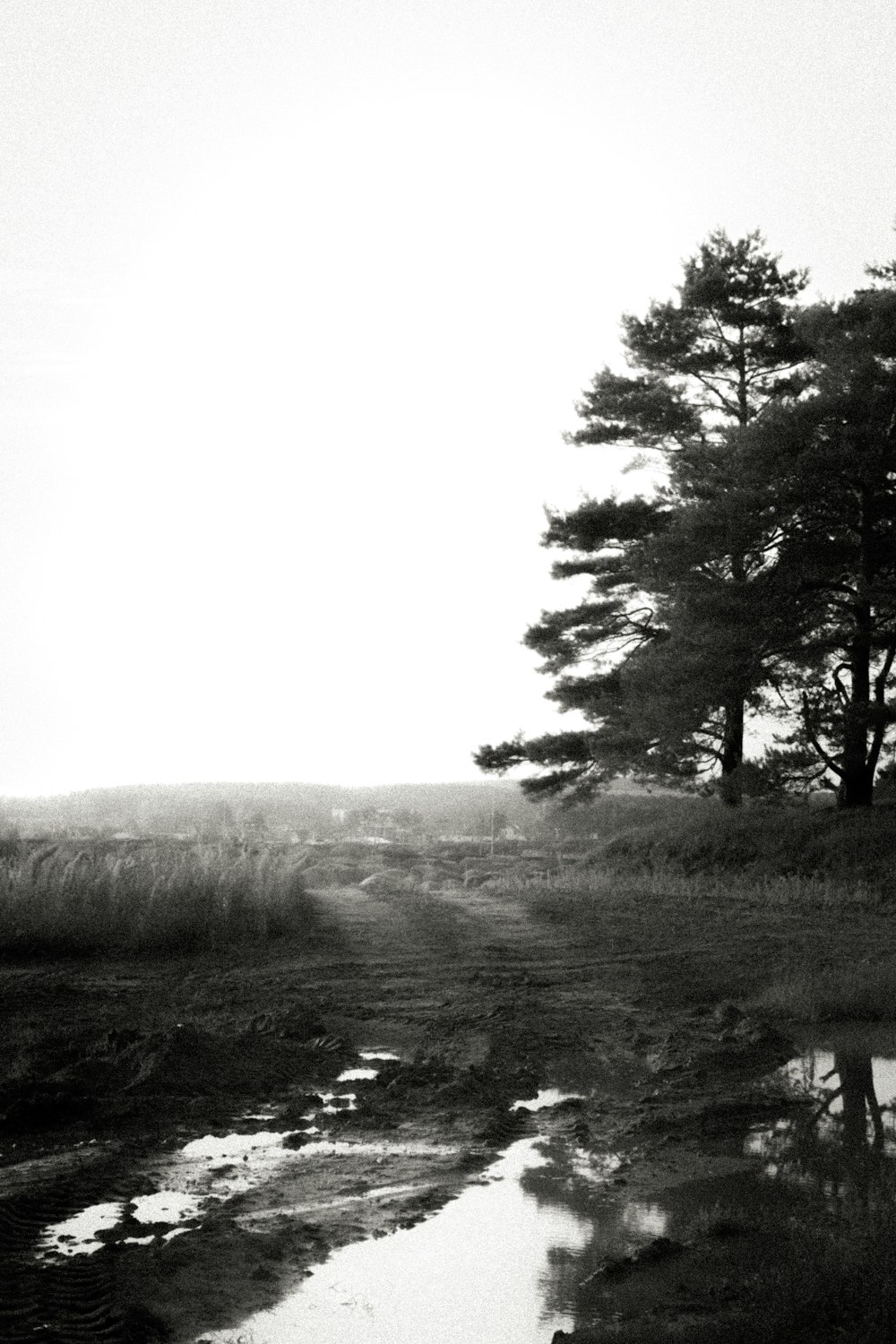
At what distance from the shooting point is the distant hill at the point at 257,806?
48169 millimetres

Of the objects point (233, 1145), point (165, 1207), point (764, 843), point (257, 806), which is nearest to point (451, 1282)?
point (165, 1207)

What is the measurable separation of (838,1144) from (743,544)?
16.8 m

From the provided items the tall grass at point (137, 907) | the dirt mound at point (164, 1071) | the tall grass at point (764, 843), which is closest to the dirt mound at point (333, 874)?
the tall grass at point (764, 843)

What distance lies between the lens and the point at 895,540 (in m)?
22.8

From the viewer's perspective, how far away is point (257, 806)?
66562 mm

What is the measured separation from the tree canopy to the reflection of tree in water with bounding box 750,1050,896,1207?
1394 centimetres

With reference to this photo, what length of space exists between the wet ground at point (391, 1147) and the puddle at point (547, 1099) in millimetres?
25

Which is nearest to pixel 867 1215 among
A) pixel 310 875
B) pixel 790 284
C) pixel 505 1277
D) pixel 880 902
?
pixel 505 1277

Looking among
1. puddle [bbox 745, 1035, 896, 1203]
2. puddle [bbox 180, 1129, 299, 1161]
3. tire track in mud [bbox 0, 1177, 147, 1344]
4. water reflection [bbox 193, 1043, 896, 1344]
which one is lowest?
puddle [bbox 745, 1035, 896, 1203]

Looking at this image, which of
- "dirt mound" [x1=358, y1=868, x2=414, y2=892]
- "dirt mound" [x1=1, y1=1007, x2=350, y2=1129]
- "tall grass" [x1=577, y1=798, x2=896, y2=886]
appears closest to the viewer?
"dirt mound" [x1=1, y1=1007, x2=350, y2=1129]

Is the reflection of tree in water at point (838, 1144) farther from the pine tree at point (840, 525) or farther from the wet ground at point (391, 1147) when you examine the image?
the pine tree at point (840, 525)

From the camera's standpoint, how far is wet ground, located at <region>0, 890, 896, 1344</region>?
15.6ft

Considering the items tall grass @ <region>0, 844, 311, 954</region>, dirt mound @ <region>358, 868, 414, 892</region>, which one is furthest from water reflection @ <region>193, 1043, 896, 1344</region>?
dirt mound @ <region>358, 868, 414, 892</region>

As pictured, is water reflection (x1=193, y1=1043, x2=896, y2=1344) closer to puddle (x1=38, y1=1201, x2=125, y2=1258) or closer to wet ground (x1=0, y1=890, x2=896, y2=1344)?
wet ground (x1=0, y1=890, x2=896, y2=1344)
